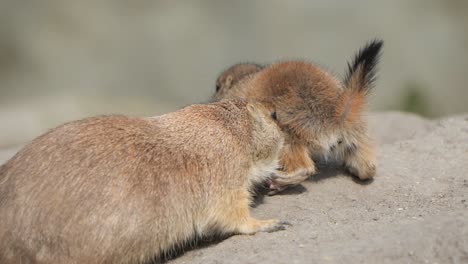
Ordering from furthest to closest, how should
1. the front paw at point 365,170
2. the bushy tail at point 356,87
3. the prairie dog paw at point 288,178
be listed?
1. the front paw at point 365,170
2. the bushy tail at point 356,87
3. the prairie dog paw at point 288,178

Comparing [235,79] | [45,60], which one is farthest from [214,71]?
[235,79]

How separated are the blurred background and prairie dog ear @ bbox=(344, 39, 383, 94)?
22.3ft

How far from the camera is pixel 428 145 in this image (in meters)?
6.58

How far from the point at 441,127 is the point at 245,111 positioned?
2.58 meters

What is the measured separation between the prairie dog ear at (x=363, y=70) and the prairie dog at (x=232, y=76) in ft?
4.87

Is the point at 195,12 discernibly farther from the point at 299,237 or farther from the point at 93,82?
the point at 299,237

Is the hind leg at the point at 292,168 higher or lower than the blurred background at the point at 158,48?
lower

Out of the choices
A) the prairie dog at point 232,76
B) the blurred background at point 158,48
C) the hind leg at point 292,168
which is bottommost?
the hind leg at point 292,168

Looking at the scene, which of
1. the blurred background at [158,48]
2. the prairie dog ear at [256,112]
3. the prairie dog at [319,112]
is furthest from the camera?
the blurred background at [158,48]

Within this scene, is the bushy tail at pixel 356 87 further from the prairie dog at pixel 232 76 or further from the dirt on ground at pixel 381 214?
the prairie dog at pixel 232 76

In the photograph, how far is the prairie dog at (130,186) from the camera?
4168mm

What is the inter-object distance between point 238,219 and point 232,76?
2.76 meters

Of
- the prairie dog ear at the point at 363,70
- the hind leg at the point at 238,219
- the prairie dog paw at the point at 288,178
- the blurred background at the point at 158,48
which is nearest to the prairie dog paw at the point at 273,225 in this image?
the hind leg at the point at 238,219

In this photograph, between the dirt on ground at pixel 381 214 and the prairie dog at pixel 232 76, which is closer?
the dirt on ground at pixel 381 214
